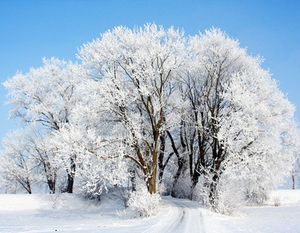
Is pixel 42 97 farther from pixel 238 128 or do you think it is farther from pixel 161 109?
pixel 238 128

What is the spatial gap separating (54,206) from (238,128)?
16.1 meters

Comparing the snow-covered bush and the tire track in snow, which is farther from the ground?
the snow-covered bush

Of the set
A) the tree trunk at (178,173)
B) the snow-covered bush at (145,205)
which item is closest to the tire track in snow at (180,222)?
the snow-covered bush at (145,205)

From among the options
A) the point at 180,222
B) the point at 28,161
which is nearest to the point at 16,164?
the point at 28,161

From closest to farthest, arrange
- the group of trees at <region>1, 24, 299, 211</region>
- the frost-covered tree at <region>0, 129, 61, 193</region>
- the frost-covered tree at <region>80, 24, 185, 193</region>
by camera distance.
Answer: the group of trees at <region>1, 24, 299, 211</region> → the frost-covered tree at <region>80, 24, 185, 193</region> → the frost-covered tree at <region>0, 129, 61, 193</region>

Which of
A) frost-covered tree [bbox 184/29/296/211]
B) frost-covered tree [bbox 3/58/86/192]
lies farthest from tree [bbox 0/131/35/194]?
frost-covered tree [bbox 184/29/296/211]

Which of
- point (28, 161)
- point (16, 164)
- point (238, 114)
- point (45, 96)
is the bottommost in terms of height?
point (16, 164)

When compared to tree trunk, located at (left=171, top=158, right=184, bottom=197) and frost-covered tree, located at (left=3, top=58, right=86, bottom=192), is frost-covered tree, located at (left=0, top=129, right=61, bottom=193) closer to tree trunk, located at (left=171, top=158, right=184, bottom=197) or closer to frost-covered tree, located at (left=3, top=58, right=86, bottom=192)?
frost-covered tree, located at (left=3, top=58, right=86, bottom=192)

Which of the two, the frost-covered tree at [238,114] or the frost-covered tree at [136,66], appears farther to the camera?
the frost-covered tree at [136,66]

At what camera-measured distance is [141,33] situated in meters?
15.8

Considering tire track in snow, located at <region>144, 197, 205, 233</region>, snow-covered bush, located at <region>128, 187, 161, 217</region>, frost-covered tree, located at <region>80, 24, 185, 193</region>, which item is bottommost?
tire track in snow, located at <region>144, 197, 205, 233</region>

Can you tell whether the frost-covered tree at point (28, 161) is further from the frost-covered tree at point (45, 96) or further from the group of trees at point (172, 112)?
the group of trees at point (172, 112)

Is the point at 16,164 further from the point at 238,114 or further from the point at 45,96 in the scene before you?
the point at 238,114

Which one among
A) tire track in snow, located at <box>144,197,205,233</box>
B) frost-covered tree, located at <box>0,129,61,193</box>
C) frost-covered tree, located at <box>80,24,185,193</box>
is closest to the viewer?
tire track in snow, located at <box>144,197,205,233</box>
